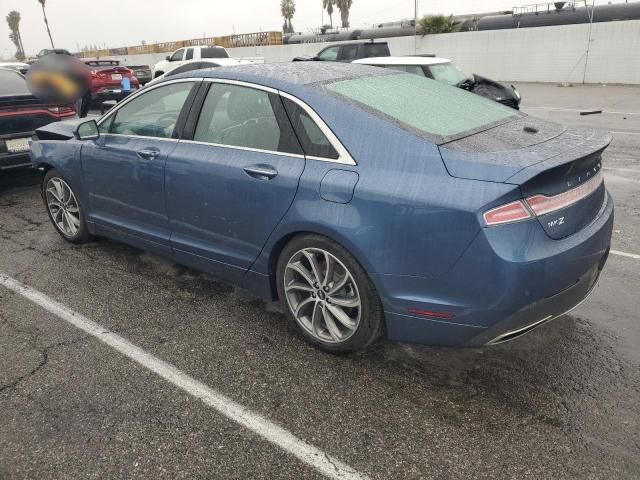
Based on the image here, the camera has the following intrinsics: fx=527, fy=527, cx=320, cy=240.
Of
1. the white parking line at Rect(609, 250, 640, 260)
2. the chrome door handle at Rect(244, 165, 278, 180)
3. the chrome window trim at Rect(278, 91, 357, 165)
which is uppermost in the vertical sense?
the chrome window trim at Rect(278, 91, 357, 165)

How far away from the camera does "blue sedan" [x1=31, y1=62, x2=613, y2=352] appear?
2.39 metres

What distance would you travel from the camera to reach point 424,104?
10.2 feet

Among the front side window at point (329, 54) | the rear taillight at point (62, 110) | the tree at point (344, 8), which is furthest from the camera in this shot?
the tree at point (344, 8)

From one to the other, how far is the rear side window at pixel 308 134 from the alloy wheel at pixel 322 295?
0.53 meters

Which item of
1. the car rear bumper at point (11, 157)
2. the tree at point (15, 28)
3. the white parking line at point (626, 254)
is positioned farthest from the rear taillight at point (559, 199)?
the tree at point (15, 28)

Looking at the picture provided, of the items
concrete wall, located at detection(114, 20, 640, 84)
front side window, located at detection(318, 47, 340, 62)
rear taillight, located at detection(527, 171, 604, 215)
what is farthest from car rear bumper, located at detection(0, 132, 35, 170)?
concrete wall, located at detection(114, 20, 640, 84)

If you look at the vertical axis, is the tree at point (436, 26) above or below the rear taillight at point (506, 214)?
above

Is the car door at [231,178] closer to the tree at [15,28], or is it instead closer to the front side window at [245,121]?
the front side window at [245,121]

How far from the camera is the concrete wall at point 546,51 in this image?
866 inches

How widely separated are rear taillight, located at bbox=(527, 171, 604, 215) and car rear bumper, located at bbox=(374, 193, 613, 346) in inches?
3.5

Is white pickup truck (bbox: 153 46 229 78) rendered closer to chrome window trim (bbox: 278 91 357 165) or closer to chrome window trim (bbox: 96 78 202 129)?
chrome window trim (bbox: 96 78 202 129)

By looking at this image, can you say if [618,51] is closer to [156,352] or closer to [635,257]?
[635,257]

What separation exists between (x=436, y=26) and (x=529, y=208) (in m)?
30.0

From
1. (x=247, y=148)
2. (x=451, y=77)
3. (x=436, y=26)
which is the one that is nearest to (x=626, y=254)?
(x=247, y=148)
